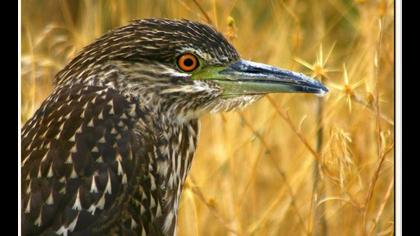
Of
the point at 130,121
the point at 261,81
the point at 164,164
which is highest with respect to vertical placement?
the point at 261,81

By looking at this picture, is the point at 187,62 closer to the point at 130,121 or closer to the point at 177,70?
the point at 177,70

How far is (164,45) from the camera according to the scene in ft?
15.1

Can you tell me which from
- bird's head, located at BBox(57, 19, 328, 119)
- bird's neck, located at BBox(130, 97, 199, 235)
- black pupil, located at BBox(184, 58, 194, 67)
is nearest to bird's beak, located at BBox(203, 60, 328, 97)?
bird's head, located at BBox(57, 19, 328, 119)

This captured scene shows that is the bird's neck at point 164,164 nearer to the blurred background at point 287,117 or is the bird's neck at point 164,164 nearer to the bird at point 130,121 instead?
the bird at point 130,121

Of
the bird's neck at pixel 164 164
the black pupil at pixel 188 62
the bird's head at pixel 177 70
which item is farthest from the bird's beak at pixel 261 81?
the bird's neck at pixel 164 164

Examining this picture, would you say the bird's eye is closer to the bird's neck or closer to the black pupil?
the black pupil

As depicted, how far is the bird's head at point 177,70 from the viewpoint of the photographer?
4.61 metres

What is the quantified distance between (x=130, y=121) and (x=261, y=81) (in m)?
0.49

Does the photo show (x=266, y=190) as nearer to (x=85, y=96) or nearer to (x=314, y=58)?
(x=314, y=58)

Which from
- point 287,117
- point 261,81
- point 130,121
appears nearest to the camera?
point 130,121

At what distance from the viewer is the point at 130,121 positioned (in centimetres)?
455

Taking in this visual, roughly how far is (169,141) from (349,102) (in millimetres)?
771

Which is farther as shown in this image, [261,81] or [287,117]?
[287,117]

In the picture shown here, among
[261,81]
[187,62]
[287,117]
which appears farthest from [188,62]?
[287,117]
